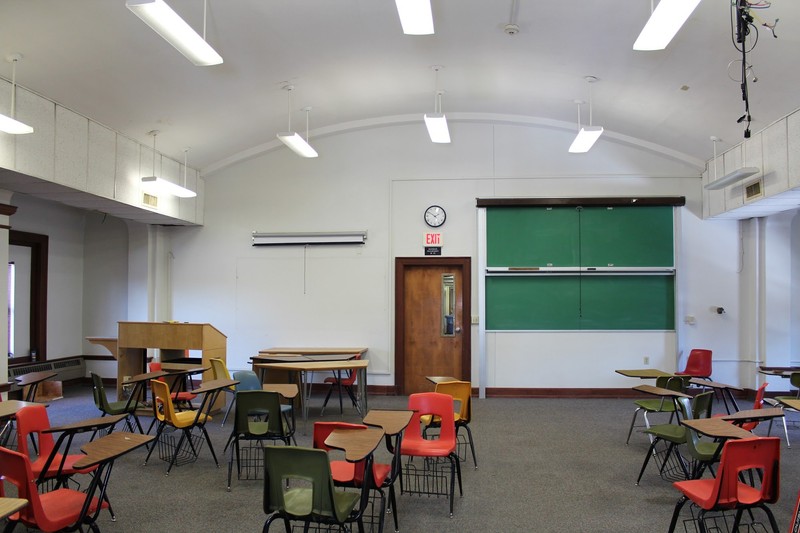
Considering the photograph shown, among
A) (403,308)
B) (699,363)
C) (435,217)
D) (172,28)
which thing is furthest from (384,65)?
(699,363)

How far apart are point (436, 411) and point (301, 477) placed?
5.60ft

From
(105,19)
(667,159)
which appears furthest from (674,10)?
(667,159)

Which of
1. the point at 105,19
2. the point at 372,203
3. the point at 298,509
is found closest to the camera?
the point at 298,509

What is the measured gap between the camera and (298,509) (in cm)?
286

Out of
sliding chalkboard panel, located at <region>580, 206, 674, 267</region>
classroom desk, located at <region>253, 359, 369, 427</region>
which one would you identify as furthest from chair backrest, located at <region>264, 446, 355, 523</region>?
sliding chalkboard panel, located at <region>580, 206, 674, 267</region>

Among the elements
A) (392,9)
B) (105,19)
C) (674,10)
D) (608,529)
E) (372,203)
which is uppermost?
(392,9)

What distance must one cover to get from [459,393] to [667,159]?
6.01 metres

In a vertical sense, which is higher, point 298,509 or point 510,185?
point 510,185

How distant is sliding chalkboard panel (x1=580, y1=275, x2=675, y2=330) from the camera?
848 cm

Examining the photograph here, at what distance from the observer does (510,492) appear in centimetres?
439

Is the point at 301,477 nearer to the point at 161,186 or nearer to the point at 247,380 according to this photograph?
the point at 247,380

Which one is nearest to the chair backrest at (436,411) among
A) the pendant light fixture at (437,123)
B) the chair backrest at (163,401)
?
the chair backrest at (163,401)

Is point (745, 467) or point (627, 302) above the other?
point (627, 302)

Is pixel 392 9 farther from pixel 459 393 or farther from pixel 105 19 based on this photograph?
pixel 459 393
